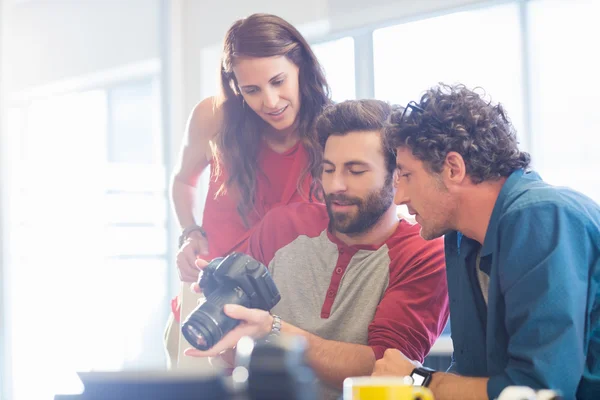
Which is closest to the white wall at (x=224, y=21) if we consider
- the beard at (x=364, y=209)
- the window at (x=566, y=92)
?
the window at (x=566, y=92)

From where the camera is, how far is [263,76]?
195cm

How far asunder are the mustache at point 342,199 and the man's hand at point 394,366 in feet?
1.39

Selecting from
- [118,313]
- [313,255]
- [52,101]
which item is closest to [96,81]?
[52,101]

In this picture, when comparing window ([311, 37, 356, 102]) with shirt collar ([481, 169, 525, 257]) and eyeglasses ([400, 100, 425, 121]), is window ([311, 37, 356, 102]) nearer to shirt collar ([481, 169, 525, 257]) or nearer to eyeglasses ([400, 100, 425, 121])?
eyeglasses ([400, 100, 425, 121])

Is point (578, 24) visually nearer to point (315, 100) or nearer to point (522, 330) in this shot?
point (315, 100)

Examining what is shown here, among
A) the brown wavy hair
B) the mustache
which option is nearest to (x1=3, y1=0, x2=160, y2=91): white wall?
the brown wavy hair

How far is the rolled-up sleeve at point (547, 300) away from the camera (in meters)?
1.17

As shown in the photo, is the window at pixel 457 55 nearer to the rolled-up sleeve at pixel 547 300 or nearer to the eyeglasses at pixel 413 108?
the eyeglasses at pixel 413 108

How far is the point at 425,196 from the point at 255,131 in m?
0.71

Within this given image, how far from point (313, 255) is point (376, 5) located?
4.92 feet

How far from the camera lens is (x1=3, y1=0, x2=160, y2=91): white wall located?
3.42m

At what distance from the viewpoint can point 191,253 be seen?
7.16 ft

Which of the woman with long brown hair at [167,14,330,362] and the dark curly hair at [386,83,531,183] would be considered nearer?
the dark curly hair at [386,83,531,183]

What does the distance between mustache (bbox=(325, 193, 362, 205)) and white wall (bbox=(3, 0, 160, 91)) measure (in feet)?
6.71
